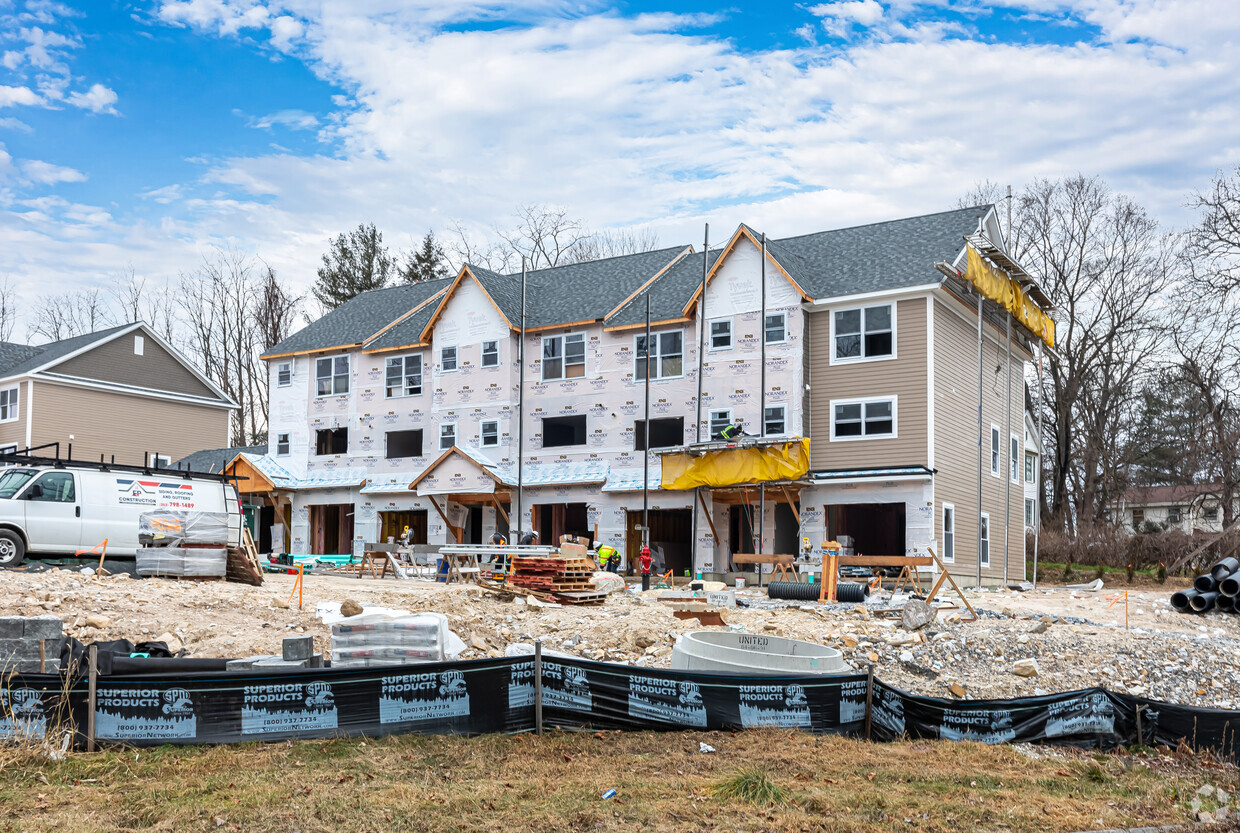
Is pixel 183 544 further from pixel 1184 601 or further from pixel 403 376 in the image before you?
pixel 1184 601

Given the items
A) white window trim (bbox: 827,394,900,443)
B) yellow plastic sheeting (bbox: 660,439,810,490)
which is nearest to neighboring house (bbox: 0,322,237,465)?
yellow plastic sheeting (bbox: 660,439,810,490)

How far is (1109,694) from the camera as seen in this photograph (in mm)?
12555

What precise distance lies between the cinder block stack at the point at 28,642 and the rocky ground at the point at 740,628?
119 inches

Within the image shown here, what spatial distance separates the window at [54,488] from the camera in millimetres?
20594

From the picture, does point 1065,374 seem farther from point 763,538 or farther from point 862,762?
point 862,762

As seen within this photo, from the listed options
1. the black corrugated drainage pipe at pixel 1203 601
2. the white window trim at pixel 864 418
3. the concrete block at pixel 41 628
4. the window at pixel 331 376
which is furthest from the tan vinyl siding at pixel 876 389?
the concrete block at pixel 41 628

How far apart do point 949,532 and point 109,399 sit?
3274cm

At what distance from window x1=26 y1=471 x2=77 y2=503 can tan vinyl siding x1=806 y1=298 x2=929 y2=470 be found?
1915 centimetres

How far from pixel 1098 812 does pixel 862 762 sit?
2182 millimetres

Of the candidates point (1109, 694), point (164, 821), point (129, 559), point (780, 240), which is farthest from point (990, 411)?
point (164, 821)

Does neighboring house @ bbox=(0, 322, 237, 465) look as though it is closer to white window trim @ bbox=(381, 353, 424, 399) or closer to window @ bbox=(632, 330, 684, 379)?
white window trim @ bbox=(381, 353, 424, 399)

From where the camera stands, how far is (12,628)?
1116 centimetres

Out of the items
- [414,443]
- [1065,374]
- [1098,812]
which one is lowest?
[1098,812]

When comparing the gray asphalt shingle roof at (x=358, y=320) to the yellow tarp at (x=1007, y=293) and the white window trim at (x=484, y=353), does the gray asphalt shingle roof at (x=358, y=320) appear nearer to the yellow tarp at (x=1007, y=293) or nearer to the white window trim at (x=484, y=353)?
the white window trim at (x=484, y=353)
